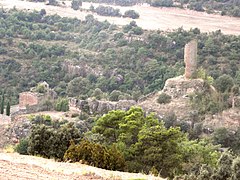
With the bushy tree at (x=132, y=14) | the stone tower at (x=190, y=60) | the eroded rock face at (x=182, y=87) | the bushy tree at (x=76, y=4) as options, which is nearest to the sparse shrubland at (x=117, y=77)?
the eroded rock face at (x=182, y=87)

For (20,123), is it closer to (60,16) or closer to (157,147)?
(157,147)

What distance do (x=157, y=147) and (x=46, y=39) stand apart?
3023cm

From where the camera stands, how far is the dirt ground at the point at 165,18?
46.9 m

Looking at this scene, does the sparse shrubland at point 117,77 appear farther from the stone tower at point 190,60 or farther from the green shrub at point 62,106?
the stone tower at point 190,60

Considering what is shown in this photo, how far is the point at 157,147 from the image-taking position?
1656cm

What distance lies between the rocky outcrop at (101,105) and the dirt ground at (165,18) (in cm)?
1708

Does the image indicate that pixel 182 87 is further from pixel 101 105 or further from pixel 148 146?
pixel 148 146

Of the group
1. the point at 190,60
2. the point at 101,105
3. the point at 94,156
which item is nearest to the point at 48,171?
the point at 94,156

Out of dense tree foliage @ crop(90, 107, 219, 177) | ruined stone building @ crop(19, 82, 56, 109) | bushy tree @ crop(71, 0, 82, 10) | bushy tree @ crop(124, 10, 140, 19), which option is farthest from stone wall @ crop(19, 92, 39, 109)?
bushy tree @ crop(71, 0, 82, 10)

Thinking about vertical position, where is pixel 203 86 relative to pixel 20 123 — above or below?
above

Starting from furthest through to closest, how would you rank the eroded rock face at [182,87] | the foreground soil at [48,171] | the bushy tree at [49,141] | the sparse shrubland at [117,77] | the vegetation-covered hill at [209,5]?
the vegetation-covered hill at [209,5], the eroded rock face at [182,87], the sparse shrubland at [117,77], the bushy tree at [49,141], the foreground soil at [48,171]

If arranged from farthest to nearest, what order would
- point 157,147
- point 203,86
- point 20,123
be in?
point 203,86 → point 20,123 → point 157,147

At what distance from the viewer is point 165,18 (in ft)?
164

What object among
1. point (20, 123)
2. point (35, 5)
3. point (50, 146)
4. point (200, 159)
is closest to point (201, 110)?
point (20, 123)
